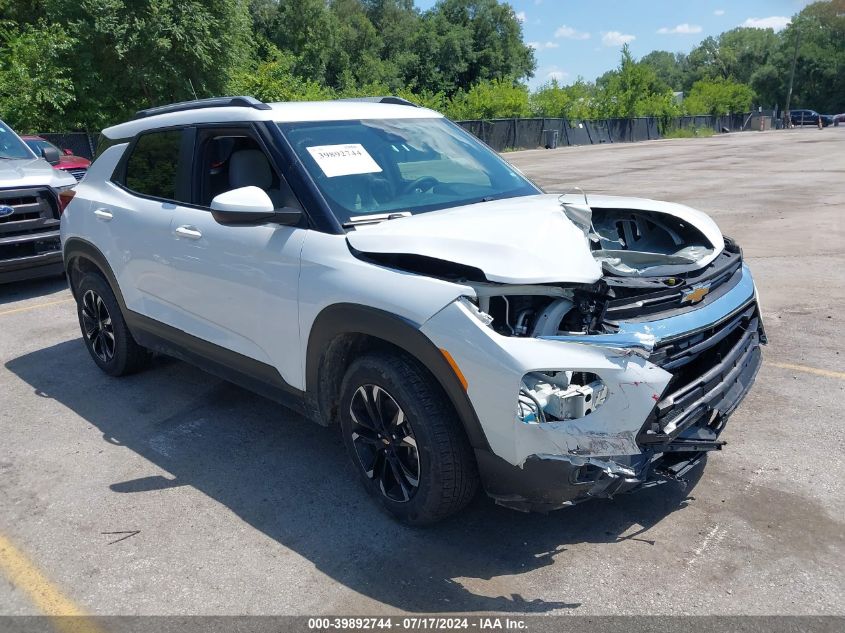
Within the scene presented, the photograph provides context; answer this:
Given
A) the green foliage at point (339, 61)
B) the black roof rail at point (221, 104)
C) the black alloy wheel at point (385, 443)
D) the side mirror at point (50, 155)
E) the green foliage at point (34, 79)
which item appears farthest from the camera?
the green foliage at point (339, 61)

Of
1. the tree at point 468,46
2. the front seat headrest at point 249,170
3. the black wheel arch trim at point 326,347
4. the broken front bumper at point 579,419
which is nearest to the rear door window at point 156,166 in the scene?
the front seat headrest at point 249,170

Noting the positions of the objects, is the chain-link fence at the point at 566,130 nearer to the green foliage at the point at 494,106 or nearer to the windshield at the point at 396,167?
the green foliage at the point at 494,106

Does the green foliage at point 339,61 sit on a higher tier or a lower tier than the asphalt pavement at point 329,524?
higher

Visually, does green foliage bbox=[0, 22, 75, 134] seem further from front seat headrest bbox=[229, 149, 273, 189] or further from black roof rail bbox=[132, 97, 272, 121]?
front seat headrest bbox=[229, 149, 273, 189]

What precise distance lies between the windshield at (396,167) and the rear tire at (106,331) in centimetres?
223

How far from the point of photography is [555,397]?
9.17 ft

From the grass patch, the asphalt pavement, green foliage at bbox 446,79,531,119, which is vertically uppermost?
green foliage at bbox 446,79,531,119

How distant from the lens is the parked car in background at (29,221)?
799 cm

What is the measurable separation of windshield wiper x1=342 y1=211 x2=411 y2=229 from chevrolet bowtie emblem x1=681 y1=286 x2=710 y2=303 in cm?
141

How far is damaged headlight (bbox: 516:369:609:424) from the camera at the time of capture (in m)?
2.80

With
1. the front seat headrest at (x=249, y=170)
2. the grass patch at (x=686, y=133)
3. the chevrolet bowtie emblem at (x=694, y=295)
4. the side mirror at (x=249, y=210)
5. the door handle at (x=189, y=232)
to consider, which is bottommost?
the grass patch at (x=686, y=133)

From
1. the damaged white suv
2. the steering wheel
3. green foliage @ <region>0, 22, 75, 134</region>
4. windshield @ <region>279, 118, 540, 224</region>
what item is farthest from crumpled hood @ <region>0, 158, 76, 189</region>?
green foliage @ <region>0, 22, 75, 134</region>

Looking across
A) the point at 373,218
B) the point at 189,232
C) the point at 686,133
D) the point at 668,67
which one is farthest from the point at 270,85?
the point at 668,67

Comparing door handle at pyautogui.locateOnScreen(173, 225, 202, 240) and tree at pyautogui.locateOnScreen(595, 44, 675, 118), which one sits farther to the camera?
tree at pyautogui.locateOnScreen(595, 44, 675, 118)
